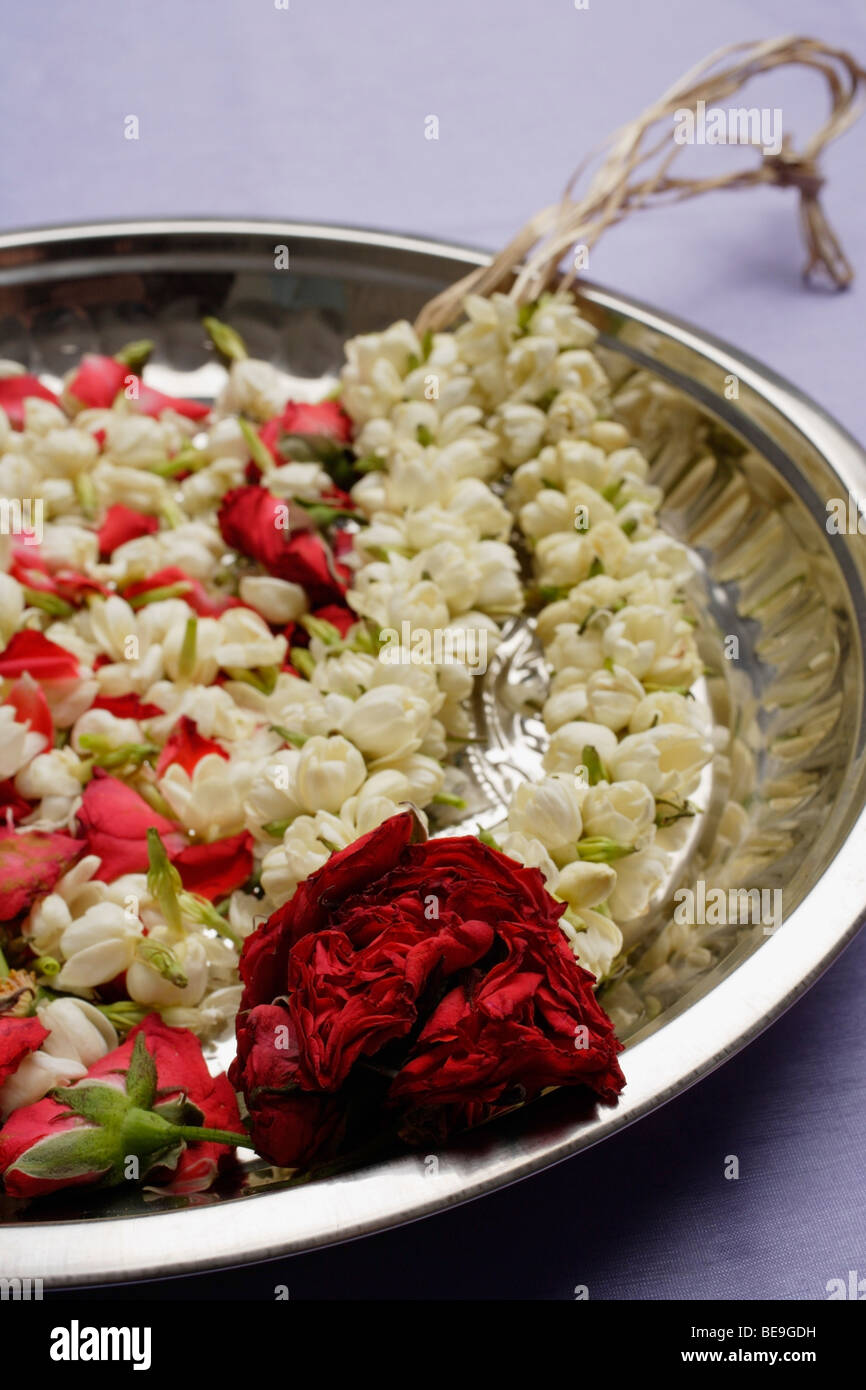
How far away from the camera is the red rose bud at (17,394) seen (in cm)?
67

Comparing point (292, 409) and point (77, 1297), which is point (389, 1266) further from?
point (292, 409)

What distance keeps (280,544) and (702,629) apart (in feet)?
0.69

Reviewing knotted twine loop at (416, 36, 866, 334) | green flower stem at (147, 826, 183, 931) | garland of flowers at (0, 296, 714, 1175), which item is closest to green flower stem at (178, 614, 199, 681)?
garland of flowers at (0, 296, 714, 1175)

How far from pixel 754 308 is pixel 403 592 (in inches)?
20.6

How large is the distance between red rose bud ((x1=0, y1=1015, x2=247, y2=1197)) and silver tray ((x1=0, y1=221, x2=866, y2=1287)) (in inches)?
0.4

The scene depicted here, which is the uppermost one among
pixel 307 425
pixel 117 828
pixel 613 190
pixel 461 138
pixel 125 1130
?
pixel 461 138

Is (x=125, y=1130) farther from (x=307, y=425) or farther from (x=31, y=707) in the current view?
(x=307, y=425)

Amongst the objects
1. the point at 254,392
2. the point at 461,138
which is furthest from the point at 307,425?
the point at 461,138

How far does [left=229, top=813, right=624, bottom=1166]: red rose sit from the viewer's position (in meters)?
0.35

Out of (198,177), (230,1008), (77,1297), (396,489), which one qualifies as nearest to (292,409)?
(396,489)

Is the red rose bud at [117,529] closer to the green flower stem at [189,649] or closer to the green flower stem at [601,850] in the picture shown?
the green flower stem at [189,649]

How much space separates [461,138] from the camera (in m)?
1.11

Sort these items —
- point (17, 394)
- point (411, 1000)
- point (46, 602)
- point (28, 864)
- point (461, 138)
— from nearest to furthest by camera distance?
point (411, 1000) → point (28, 864) → point (46, 602) → point (17, 394) → point (461, 138)

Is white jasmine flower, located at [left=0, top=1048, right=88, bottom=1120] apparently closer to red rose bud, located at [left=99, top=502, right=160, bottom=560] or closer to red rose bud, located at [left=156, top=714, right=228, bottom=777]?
red rose bud, located at [left=156, top=714, right=228, bottom=777]
